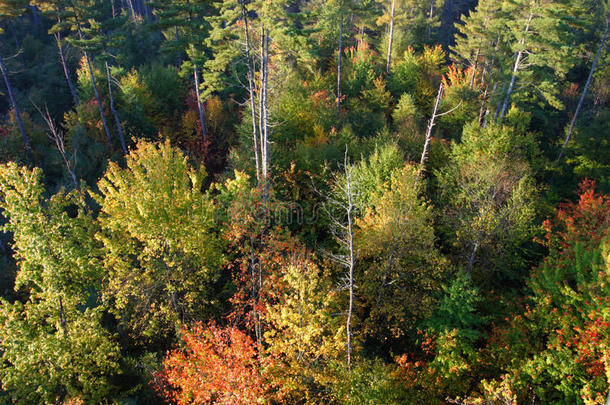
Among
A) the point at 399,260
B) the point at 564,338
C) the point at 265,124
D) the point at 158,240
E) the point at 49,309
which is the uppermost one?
the point at 265,124

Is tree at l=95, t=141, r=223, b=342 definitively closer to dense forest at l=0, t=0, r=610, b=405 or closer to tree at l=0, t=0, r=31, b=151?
dense forest at l=0, t=0, r=610, b=405

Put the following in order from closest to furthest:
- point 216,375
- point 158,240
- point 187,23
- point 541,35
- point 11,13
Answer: point 216,375, point 158,240, point 187,23, point 541,35, point 11,13

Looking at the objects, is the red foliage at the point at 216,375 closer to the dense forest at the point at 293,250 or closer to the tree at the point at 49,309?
the dense forest at the point at 293,250

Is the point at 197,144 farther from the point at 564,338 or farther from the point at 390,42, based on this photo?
the point at 564,338

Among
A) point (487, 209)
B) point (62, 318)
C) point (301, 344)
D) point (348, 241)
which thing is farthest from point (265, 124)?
point (62, 318)

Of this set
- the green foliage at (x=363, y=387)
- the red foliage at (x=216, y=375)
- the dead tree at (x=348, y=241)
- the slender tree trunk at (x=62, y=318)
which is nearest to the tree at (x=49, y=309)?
the slender tree trunk at (x=62, y=318)

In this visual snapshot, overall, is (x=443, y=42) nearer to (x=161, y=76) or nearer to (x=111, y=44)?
(x=161, y=76)
